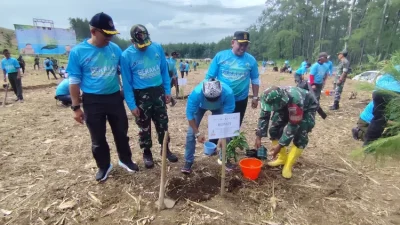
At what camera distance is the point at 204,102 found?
3.18 metres

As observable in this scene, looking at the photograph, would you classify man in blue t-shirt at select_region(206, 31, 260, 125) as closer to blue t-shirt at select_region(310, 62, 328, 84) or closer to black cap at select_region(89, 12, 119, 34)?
black cap at select_region(89, 12, 119, 34)

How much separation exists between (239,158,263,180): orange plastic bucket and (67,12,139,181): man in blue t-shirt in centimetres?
174

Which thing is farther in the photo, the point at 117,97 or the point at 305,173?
the point at 305,173

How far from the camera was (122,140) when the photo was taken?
3.41 m

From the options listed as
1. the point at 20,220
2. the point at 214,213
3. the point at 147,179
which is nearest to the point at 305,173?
the point at 214,213

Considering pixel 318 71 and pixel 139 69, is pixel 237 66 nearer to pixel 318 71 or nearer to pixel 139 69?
pixel 139 69

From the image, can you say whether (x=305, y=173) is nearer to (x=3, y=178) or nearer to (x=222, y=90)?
(x=222, y=90)

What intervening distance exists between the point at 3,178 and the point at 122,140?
1.93 meters

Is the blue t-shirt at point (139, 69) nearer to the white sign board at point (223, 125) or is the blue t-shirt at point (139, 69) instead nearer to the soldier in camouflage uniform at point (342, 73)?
the white sign board at point (223, 125)

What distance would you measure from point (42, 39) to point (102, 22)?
969 inches

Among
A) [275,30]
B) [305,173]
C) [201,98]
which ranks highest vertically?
[275,30]

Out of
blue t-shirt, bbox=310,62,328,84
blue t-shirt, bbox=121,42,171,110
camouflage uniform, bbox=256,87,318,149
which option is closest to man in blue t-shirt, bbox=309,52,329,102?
blue t-shirt, bbox=310,62,328,84

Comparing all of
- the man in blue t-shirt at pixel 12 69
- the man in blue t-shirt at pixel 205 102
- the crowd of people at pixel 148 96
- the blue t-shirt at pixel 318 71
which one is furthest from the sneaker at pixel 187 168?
the man in blue t-shirt at pixel 12 69

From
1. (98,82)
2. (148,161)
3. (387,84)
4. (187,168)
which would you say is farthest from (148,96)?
(387,84)
